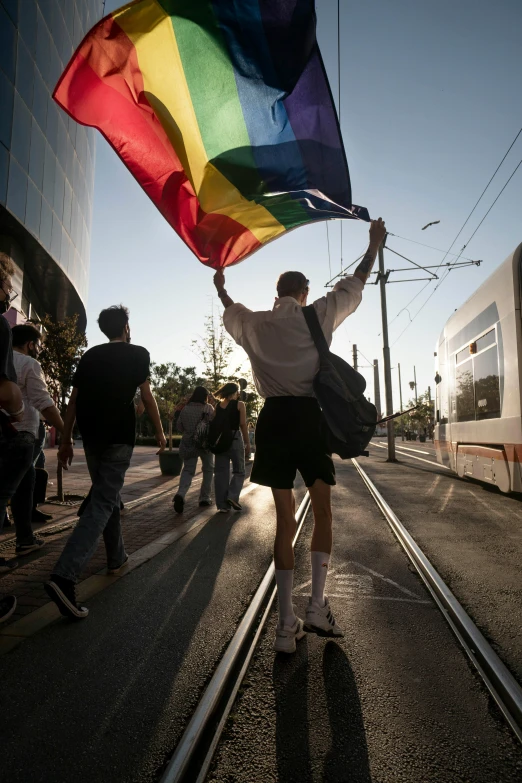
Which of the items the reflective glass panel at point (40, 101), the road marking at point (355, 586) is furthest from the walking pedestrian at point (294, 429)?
the reflective glass panel at point (40, 101)

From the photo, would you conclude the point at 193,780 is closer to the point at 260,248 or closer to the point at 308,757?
the point at 308,757

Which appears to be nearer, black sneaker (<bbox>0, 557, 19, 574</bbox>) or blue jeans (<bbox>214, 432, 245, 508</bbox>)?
black sneaker (<bbox>0, 557, 19, 574</bbox>)

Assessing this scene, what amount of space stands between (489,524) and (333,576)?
318 centimetres

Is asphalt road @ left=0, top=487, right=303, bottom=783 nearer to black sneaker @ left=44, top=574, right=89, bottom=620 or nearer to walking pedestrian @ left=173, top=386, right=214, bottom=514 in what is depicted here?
black sneaker @ left=44, top=574, right=89, bottom=620

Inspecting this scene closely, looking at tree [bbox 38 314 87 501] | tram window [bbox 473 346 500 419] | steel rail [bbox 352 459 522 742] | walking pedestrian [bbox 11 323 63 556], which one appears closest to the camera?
steel rail [bbox 352 459 522 742]

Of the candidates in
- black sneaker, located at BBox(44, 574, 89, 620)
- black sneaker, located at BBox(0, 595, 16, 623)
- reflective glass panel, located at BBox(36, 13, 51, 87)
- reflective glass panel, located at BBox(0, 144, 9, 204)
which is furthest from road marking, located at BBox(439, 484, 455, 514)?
reflective glass panel, located at BBox(36, 13, 51, 87)

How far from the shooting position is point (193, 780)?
174 cm

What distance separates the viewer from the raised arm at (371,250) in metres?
2.98

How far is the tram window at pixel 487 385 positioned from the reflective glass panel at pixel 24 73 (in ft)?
63.2

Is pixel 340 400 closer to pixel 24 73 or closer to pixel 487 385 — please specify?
pixel 487 385

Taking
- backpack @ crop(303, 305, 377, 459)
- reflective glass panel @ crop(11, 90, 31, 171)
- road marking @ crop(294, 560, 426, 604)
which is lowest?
road marking @ crop(294, 560, 426, 604)

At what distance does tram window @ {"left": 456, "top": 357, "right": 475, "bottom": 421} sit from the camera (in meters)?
9.71

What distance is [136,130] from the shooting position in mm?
3727

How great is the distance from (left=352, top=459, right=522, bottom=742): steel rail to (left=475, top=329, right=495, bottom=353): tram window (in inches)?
183
